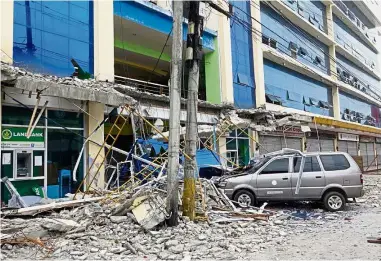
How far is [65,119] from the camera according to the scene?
12.2 meters

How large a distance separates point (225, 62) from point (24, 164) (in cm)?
1246

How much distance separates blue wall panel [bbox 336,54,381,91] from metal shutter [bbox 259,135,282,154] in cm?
1692

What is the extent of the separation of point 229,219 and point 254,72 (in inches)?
610

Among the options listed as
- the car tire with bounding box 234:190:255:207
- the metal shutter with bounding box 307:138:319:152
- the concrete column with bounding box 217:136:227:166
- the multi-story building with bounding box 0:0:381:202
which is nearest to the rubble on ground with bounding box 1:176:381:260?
the car tire with bounding box 234:190:255:207

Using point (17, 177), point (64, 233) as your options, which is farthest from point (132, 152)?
point (64, 233)

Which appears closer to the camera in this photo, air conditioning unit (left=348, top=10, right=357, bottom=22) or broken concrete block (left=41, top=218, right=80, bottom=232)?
broken concrete block (left=41, top=218, right=80, bottom=232)

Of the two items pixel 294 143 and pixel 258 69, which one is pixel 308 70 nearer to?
pixel 294 143

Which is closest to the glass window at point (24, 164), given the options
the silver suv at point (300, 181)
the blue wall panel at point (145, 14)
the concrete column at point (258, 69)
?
the silver suv at point (300, 181)

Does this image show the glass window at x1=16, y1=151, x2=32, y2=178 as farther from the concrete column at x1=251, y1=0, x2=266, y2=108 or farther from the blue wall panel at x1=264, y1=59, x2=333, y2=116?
the blue wall panel at x1=264, y1=59, x2=333, y2=116

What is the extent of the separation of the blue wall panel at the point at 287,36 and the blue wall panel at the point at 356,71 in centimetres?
437

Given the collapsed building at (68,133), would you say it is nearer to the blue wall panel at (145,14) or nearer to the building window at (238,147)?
the blue wall panel at (145,14)

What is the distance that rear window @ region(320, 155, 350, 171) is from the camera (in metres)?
11.0

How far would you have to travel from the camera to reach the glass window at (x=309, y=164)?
435 inches

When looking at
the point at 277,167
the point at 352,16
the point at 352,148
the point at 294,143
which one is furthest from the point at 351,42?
the point at 277,167
